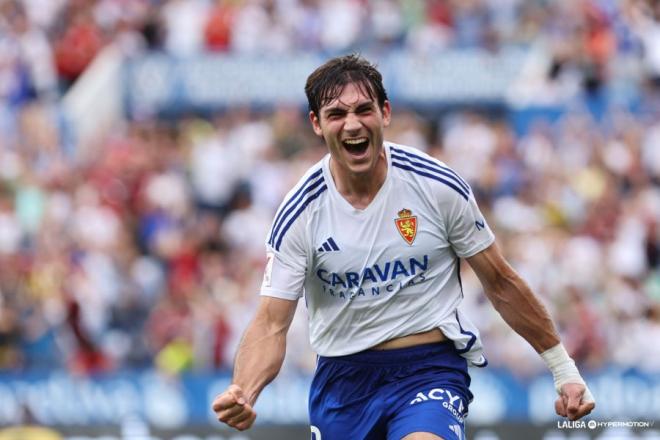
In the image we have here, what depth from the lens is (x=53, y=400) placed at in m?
13.5

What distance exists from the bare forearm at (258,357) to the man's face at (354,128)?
0.81 m

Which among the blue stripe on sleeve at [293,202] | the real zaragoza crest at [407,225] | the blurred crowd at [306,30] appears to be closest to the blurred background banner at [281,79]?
the blurred crowd at [306,30]

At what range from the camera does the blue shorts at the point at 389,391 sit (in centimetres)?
705

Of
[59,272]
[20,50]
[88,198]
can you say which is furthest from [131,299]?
[20,50]

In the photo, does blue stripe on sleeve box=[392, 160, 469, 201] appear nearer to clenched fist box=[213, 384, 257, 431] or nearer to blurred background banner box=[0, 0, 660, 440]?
clenched fist box=[213, 384, 257, 431]

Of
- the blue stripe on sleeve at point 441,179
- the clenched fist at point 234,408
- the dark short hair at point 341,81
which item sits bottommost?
the clenched fist at point 234,408

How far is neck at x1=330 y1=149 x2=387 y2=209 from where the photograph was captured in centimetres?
714

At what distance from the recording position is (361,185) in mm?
7156

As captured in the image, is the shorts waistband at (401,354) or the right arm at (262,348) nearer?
the right arm at (262,348)

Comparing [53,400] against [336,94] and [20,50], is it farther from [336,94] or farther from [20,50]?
[20,50]

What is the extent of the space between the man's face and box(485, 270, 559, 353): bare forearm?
2.70 feet

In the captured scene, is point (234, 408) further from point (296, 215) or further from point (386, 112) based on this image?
point (386, 112)

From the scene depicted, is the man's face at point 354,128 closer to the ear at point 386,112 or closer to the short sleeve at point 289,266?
the ear at point 386,112

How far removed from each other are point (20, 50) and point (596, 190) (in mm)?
8325
